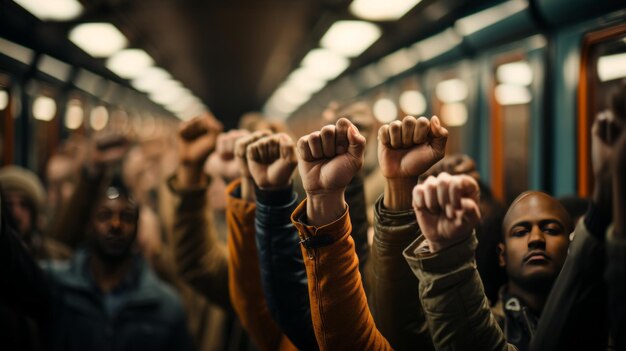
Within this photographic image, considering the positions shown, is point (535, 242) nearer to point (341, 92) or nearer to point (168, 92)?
point (341, 92)

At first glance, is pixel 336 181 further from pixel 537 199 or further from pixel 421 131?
pixel 537 199

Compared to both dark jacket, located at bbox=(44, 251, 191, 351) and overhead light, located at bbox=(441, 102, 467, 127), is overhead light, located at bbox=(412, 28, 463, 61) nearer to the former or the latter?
overhead light, located at bbox=(441, 102, 467, 127)

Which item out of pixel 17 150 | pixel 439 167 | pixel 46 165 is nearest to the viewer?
Answer: pixel 439 167

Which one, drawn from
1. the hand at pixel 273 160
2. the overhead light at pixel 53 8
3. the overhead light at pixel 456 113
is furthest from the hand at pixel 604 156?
the overhead light at pixel 53 8

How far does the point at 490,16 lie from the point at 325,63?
8.86ft

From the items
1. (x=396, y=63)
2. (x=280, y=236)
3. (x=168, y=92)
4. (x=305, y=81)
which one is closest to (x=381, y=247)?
(x=280, y=236)

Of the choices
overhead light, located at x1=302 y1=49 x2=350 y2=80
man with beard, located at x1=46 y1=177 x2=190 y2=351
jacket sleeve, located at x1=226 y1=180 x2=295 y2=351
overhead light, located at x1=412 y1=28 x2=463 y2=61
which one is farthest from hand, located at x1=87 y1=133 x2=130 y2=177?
overhead light, located at x1=302 y1=49 x2=350 y2=80

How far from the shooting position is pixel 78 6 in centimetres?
238

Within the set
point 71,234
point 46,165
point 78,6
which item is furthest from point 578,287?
point 46,165

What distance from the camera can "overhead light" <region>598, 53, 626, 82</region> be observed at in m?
1.15

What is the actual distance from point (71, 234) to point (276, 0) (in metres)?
2.69

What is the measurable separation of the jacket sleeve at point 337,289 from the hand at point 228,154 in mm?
585

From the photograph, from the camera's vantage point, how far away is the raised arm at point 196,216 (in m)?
1.81

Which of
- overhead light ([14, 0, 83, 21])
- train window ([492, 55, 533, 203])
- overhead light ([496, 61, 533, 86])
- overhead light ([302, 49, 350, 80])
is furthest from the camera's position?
overhead light ([302, 49, 350, 80])
